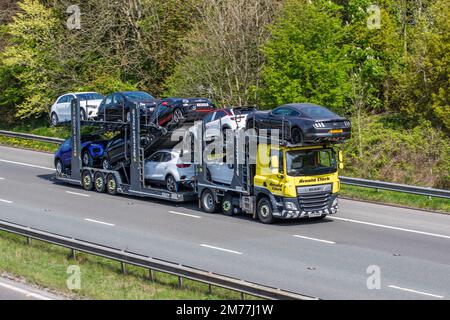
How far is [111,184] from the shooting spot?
27.4m

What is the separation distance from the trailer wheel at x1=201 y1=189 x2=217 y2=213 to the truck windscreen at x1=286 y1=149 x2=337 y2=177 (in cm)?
320

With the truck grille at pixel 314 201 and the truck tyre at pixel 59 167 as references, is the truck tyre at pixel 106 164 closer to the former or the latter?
the truck tyre at pixel 59 167

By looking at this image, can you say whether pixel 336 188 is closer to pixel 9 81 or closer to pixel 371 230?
pixel 371 230

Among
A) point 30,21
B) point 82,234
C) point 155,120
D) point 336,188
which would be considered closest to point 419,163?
point 336,188

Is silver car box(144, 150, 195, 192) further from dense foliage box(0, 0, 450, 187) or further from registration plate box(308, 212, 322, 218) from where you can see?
dense foliage box(0, 0, 450, 187)

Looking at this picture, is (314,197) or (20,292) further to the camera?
(314,197)

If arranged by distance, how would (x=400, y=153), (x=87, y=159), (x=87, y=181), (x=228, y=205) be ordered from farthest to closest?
(x=400, y=153), (x=87, y=159), (x=87, y=181), (x=228, y=205)

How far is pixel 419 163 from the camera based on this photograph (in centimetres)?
2905

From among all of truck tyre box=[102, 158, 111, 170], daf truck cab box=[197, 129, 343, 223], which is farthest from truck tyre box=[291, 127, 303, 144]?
truck tyre box=[102, 158, 111, 170]

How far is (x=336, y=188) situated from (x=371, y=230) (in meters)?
1.62

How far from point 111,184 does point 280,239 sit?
345 inches

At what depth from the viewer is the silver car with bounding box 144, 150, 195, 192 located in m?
25.2

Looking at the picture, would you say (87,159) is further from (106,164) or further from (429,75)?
(429,75)

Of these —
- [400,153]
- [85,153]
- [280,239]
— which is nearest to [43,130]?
[85,153]
